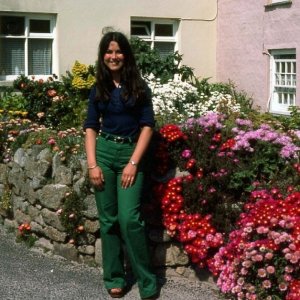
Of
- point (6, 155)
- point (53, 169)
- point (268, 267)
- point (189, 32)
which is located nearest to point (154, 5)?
point (189, 32)

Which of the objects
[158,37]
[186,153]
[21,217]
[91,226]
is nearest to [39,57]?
[158,37]

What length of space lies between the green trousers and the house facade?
7.21 meters

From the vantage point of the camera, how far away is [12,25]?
488 inches

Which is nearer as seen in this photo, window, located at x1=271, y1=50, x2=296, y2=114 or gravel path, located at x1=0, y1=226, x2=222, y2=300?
gravel path, located at x1=0, y1=226, x2=222, y2=300

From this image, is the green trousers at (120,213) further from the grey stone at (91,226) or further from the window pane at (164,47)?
the window pane at (164,47)

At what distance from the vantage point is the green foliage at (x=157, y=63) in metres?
12.0

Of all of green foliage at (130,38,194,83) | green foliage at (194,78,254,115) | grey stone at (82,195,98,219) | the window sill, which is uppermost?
the window sill

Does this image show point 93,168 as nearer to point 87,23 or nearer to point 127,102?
point 127,102

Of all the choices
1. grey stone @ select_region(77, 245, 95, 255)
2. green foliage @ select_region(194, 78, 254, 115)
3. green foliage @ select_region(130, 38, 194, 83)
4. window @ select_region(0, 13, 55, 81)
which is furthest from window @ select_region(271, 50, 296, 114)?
grey stone @ select_region(77, 245, 95, 255)

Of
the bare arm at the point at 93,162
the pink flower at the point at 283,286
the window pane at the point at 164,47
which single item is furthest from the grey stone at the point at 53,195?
the window pane at the point at 164,47

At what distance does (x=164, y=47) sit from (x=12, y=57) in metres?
3.30

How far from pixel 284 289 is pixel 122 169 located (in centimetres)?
153

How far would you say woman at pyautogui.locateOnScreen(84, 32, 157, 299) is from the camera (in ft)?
16.7

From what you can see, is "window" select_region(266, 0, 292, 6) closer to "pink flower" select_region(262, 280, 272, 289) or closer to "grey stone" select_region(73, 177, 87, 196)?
"grey stone" select_region(73, 177, 87, 196)
